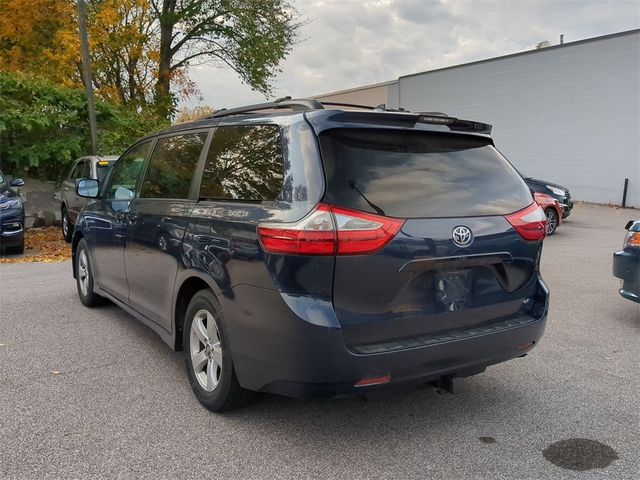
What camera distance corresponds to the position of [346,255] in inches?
107

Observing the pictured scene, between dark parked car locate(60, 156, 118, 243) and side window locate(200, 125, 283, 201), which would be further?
dark parked car locate(60, 156, 118, 243)

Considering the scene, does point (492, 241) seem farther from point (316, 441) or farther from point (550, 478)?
point (316, 441)

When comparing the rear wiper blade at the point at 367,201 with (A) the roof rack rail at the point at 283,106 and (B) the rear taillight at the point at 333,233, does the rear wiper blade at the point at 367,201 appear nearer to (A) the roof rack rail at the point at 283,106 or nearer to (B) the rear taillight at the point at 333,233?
(B) the rear taillight at the point at 333,233

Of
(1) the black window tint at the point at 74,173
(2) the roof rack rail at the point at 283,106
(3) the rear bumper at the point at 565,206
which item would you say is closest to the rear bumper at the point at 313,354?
(2) the roof rack rail at the point at 283,106

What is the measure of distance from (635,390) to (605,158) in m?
18.5

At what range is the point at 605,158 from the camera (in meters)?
20.0

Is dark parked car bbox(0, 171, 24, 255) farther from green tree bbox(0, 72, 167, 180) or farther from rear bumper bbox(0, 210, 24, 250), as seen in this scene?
green tree bbox(0, 72, 167, 180)

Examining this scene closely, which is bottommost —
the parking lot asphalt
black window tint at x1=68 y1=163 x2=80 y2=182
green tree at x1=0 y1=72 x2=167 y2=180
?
the parking lot asphalt

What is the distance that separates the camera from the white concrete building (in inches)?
761

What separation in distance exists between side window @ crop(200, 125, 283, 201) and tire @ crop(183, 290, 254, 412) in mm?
665

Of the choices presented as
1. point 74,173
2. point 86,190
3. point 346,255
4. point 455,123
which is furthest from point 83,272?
point 74,173

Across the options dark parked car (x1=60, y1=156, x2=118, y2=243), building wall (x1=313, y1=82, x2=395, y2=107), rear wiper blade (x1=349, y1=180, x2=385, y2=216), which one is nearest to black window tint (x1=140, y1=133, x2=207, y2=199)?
rear wiper blade (x1=349, y1=180, x2=385, y2=216)

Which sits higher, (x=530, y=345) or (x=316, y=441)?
(x=530, y=345)

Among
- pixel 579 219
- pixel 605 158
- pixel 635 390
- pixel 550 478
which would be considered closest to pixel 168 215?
pixel 550 478
